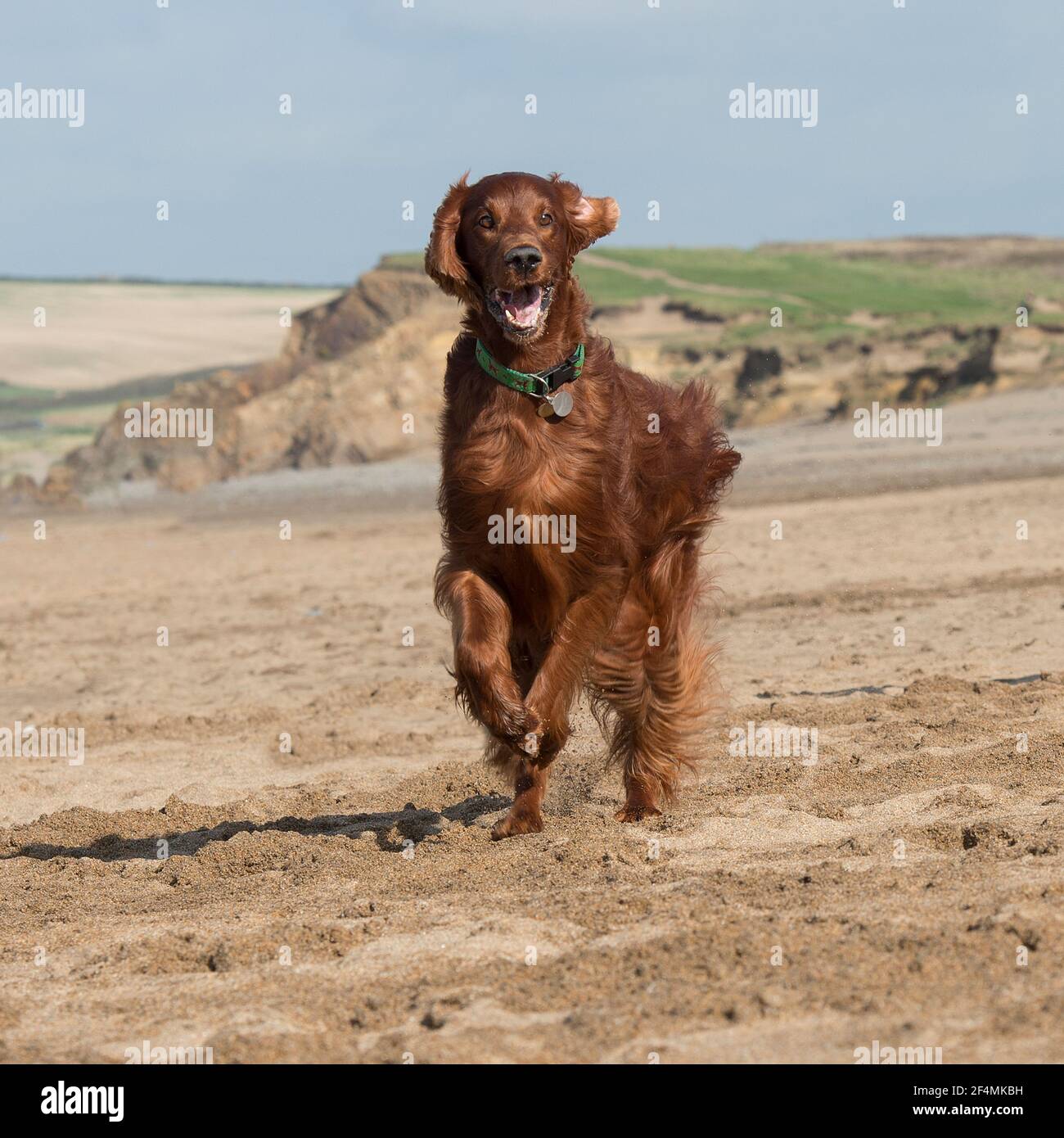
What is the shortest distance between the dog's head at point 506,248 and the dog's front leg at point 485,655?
0.90 meters

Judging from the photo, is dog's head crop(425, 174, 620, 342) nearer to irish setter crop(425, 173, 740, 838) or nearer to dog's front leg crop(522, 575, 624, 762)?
irish setter crop(425, 173, 740, 838)

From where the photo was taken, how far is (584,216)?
18.7ft

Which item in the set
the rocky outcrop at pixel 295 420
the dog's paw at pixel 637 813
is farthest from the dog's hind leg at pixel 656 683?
the rocky outcrop at pixel 295 420

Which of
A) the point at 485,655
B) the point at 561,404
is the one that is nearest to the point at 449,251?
the point at 561,404

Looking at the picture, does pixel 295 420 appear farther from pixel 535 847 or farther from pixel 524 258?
pixel 535 847

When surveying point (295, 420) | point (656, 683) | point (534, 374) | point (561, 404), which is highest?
point (295, 420)

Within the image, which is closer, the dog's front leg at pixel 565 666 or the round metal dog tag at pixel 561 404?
the round metal dog tag at pixel 561 404

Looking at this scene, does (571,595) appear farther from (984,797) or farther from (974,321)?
(974,321)

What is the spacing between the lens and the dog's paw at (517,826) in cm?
557

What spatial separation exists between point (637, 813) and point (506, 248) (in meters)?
2.22

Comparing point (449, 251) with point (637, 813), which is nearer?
point (449, 251)

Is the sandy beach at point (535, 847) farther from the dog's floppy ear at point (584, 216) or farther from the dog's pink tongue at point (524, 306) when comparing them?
the dog's pink tongue at point (524, 306)
